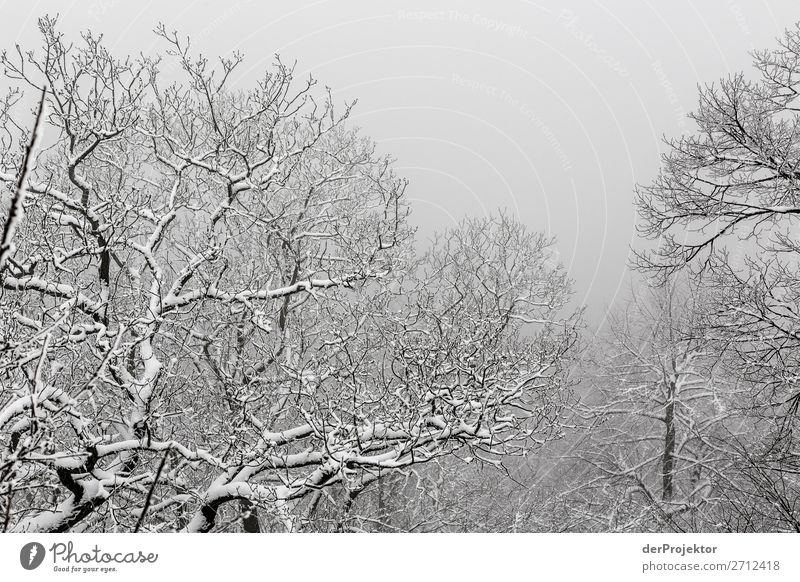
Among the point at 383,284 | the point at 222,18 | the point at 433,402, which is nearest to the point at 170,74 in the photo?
the point at 222,18

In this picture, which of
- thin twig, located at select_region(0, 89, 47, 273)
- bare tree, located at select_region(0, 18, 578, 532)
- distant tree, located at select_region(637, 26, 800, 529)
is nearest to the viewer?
thin twig, located at select_region(0, 89, 47, 273)

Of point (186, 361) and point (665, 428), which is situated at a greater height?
point (186, 361)

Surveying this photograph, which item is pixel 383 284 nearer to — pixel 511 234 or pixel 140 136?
pixel 140 136

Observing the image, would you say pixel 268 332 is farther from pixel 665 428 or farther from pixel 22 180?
pixel 665 428

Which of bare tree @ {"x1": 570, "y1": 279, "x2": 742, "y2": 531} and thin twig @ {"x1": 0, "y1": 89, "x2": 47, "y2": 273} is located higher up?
thin twig @ {"x1": 0, "y1": 89, "x2": 47, "y2": 273}

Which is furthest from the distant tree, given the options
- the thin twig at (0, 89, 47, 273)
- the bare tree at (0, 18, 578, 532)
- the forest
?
the thin twig at (0, 89, 47, 273)

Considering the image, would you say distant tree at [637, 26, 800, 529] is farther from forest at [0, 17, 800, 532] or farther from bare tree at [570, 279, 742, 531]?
bare tree at [570, 279, 742, 531]
